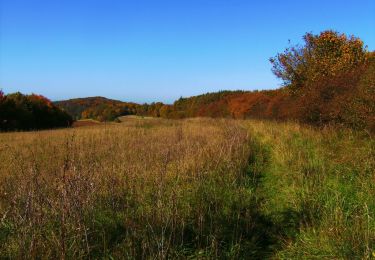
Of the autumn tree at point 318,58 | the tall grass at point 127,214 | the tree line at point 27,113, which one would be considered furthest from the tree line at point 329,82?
the tree line at point 27,113

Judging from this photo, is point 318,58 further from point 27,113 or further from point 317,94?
point 27,113

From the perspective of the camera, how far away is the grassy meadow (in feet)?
13.4

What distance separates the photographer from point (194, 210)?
218 inches

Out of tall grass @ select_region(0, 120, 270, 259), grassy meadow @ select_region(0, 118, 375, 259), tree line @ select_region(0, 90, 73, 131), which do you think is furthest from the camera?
tree line @ select_region(0, 90, 73, 131)

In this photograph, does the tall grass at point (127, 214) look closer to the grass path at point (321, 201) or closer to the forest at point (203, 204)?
the forest at point (203, 204)

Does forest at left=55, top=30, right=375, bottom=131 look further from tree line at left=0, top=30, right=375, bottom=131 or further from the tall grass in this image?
the tall grass

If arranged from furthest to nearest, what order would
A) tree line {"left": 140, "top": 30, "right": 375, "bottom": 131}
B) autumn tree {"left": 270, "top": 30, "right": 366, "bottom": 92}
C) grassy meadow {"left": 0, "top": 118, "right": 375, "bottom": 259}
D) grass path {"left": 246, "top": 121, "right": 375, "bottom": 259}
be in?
autumn tree {"left": 270, "top": 30, "right": 366, "bottom": 92}
tree line {"left": 140, "top": 30, "right": 375, "bottom": 131}
grass path {"left": 246, "top": 121, "right": 375, "bottom": 259}
grassy meadow {"left": 0, "top": 118, "right": 375, "bottom": 259}

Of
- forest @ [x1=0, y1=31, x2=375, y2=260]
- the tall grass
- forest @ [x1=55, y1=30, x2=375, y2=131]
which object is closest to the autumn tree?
forest @ [x1=55, y1=30, x2=375, y2=131]

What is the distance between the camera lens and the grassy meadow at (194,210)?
13.4 ft

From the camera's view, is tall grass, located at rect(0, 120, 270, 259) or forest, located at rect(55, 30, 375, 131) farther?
forest, located at rect(55, 30, 375, 131)

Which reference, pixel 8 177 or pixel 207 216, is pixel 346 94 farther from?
pixel 8 177

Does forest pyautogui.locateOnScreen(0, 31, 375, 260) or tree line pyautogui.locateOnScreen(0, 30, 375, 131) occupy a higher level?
tree line pyautogui.locateOnScreen(0, 30, 375, 131)

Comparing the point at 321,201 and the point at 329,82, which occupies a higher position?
the point at 329,82

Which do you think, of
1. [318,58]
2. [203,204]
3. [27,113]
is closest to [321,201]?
[203,204]
